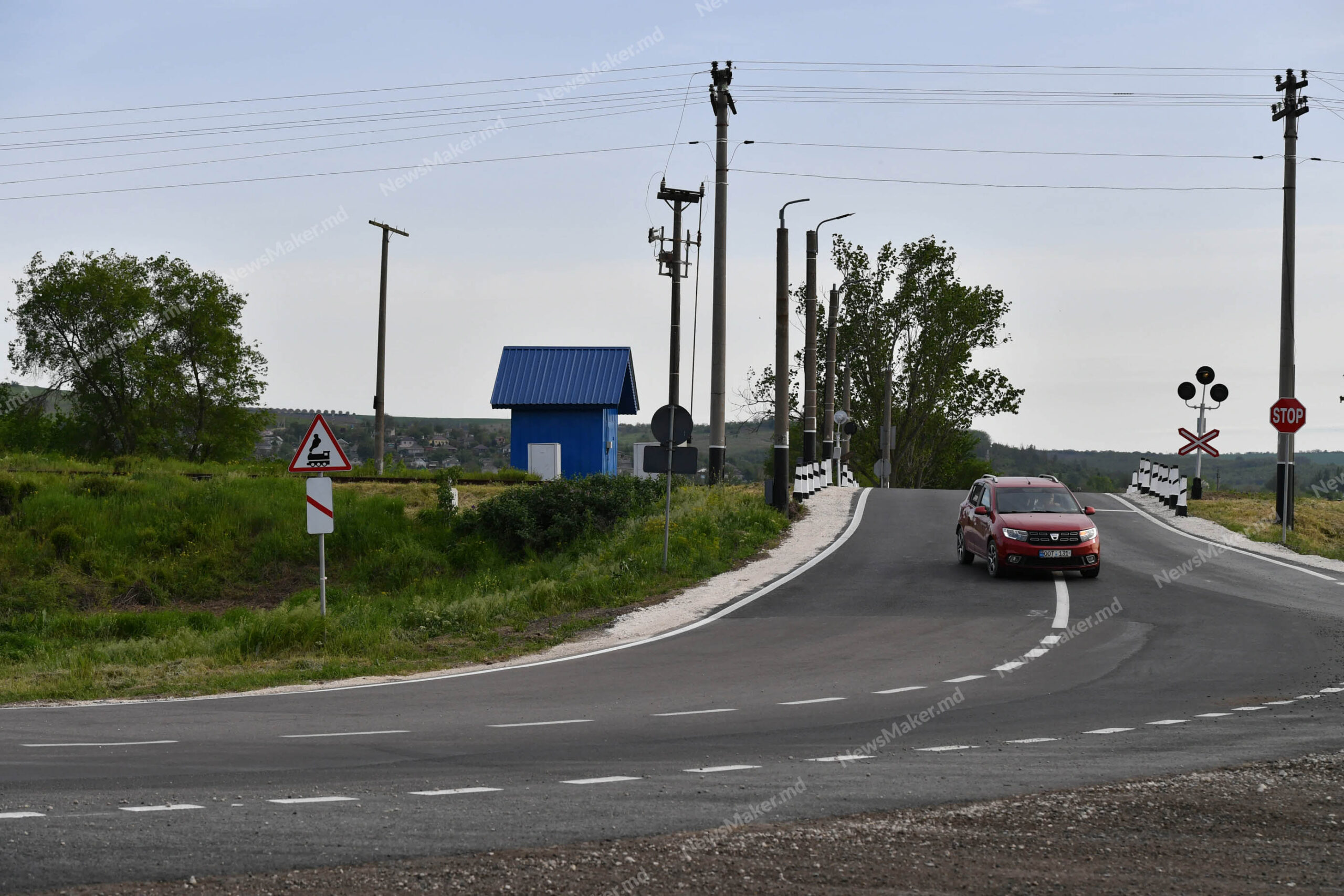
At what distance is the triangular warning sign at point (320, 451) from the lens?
693 inches

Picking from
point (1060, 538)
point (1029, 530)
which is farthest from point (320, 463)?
point (1060, 538)

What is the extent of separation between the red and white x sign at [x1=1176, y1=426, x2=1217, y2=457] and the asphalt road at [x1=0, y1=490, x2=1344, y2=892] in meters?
16.5

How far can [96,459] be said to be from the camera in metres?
52.1

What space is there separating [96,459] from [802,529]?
120ft

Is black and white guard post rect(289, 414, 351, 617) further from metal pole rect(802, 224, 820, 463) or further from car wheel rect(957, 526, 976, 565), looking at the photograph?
metal pole rect(802, 224, 820, 463)

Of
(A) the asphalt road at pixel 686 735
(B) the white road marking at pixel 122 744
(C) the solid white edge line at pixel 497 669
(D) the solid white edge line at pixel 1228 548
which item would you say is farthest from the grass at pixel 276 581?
(D) the solid white edge line at pixel 1228 548

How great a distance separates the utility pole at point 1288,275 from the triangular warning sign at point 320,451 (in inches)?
905

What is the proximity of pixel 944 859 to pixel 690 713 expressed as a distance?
194 inches

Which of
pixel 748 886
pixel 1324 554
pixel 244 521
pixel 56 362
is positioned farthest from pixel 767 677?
pixel 56 362

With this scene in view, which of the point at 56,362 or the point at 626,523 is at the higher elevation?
the point at 56,362

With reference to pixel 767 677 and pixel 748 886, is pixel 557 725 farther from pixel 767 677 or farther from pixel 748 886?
pixel 748 886

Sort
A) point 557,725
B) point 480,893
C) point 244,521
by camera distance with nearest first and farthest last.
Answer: point 480,893, point 557,725, point 244,521

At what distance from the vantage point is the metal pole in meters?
36.7

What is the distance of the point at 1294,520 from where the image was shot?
31234 millimetres
